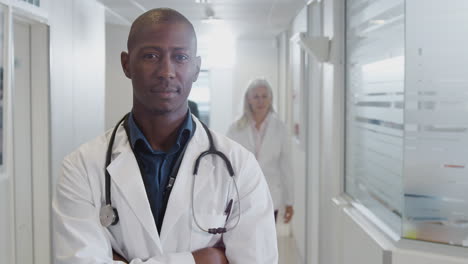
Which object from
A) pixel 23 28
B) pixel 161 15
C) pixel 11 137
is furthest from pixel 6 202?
pixel 161 15

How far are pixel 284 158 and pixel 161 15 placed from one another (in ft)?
7.92

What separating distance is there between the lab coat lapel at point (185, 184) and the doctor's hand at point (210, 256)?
3.6 inches

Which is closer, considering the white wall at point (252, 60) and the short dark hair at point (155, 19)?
the short dark hair at point (155, 19)

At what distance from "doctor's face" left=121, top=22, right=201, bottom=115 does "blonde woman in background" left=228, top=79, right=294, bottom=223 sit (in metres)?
2.35

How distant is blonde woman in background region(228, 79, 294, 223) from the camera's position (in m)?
3.46

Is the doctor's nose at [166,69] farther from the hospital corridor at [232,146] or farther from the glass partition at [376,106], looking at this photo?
the glass partition at [376,106]

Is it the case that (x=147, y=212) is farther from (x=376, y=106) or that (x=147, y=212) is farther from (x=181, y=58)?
(x=376, y=106)

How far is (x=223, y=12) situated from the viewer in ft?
17.8

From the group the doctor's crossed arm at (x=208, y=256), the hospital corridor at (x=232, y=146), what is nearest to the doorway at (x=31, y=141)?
the hospital corridor at (x=232, y=146)

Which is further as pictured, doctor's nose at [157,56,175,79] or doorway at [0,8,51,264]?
doorway at [0,8,51,264]

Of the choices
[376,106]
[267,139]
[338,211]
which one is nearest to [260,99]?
[267,139]

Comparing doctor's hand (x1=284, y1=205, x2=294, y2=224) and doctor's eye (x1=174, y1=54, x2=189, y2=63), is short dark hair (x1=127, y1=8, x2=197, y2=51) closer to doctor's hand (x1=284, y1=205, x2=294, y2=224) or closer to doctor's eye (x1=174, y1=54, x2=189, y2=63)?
doctor's eye (x1=174, y1=54, x2=189, y2=63)

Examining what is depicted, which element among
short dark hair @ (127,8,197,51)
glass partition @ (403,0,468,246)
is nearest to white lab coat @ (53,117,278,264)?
short dark hair @ (127,8,197,51)

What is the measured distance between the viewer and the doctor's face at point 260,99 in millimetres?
3607
